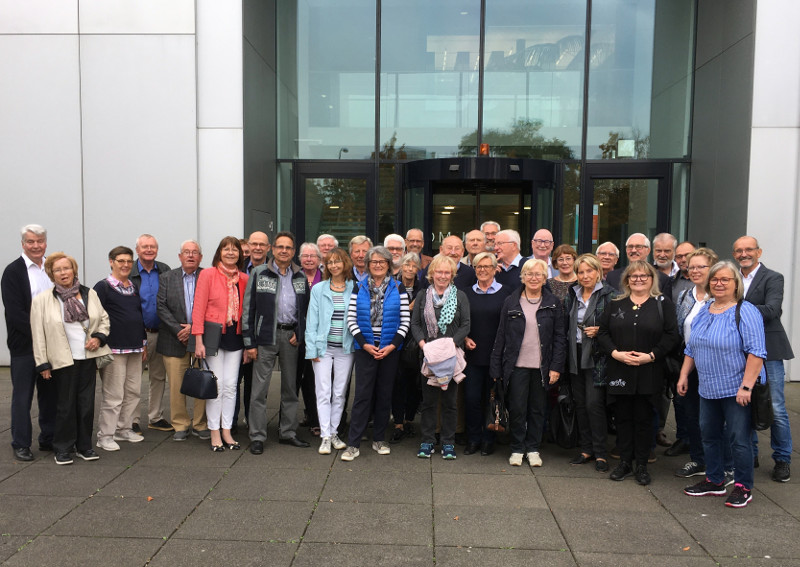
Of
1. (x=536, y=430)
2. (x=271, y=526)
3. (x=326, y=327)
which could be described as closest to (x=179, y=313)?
(x=326, y=327)

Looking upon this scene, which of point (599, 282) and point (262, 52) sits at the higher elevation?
point (262, 52)

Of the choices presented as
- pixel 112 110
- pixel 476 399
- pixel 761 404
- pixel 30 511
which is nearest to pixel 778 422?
pixel 761 404

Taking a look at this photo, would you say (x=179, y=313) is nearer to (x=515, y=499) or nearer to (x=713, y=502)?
(x=515, y=499)

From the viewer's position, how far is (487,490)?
475 cm

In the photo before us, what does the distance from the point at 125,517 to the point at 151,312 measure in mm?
2408

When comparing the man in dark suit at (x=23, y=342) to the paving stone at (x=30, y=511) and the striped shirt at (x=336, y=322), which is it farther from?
the striped shirt at (x=336, y=322)

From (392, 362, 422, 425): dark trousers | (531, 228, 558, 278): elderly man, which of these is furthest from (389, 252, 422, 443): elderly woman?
(531, 228, 558, 278): elderly man

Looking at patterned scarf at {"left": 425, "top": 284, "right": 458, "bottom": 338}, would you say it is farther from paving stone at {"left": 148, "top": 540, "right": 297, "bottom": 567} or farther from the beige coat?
the beige coat

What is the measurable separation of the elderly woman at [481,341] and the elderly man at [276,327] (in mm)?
1552

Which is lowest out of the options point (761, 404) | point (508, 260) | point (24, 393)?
point (24, 393)

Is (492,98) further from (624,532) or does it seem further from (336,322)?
(624,532)

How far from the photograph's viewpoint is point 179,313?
588 cm

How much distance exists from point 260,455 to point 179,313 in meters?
1.53

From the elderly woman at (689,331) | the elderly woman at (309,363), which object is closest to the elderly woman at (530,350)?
the elderly woman at (689,331)
